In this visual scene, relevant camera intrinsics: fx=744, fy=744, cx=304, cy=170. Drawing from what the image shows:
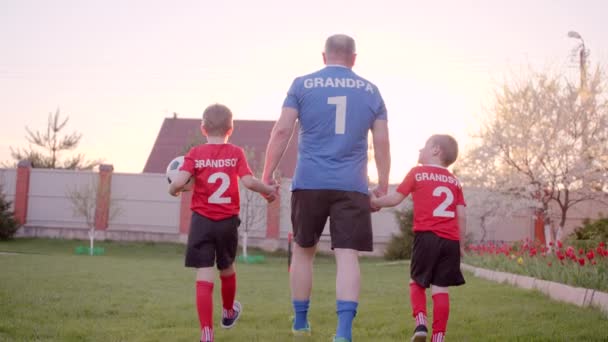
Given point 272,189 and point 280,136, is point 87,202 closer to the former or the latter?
point 272,189

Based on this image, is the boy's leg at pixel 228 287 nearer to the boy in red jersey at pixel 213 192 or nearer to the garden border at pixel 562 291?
the boy in red jersey at pixel 213 192

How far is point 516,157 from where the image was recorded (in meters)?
23.8

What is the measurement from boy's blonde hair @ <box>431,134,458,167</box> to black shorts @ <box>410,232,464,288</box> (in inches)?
23.4

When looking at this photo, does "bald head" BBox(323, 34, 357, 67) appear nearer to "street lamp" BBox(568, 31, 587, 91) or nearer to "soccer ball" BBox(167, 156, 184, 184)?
"soccer ball" BBox(167, 156, 184, 184)

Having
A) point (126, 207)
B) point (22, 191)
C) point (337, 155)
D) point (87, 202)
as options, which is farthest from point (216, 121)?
point (22, 191)

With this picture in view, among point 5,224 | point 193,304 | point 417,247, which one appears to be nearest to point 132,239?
point 5,224

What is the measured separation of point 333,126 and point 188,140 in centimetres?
3356

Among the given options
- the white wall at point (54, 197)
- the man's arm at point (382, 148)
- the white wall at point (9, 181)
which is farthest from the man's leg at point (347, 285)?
the white wall at point (9, 181)

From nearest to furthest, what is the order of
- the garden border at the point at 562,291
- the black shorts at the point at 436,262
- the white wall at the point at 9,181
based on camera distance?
the black shorts at the point at 436,262, the garden border at the point at 562,291, the white wall at the point at 9,181

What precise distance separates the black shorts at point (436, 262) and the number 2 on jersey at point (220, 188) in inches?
57.6

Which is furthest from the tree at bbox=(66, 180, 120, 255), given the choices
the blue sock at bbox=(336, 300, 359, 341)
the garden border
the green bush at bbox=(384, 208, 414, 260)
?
the blue sock at bbox=(336, 300, 359, 341)

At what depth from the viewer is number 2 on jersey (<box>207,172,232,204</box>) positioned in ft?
17.0

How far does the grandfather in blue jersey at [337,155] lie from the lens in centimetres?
485

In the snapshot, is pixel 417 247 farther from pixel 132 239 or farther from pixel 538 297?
pixel 132 239
